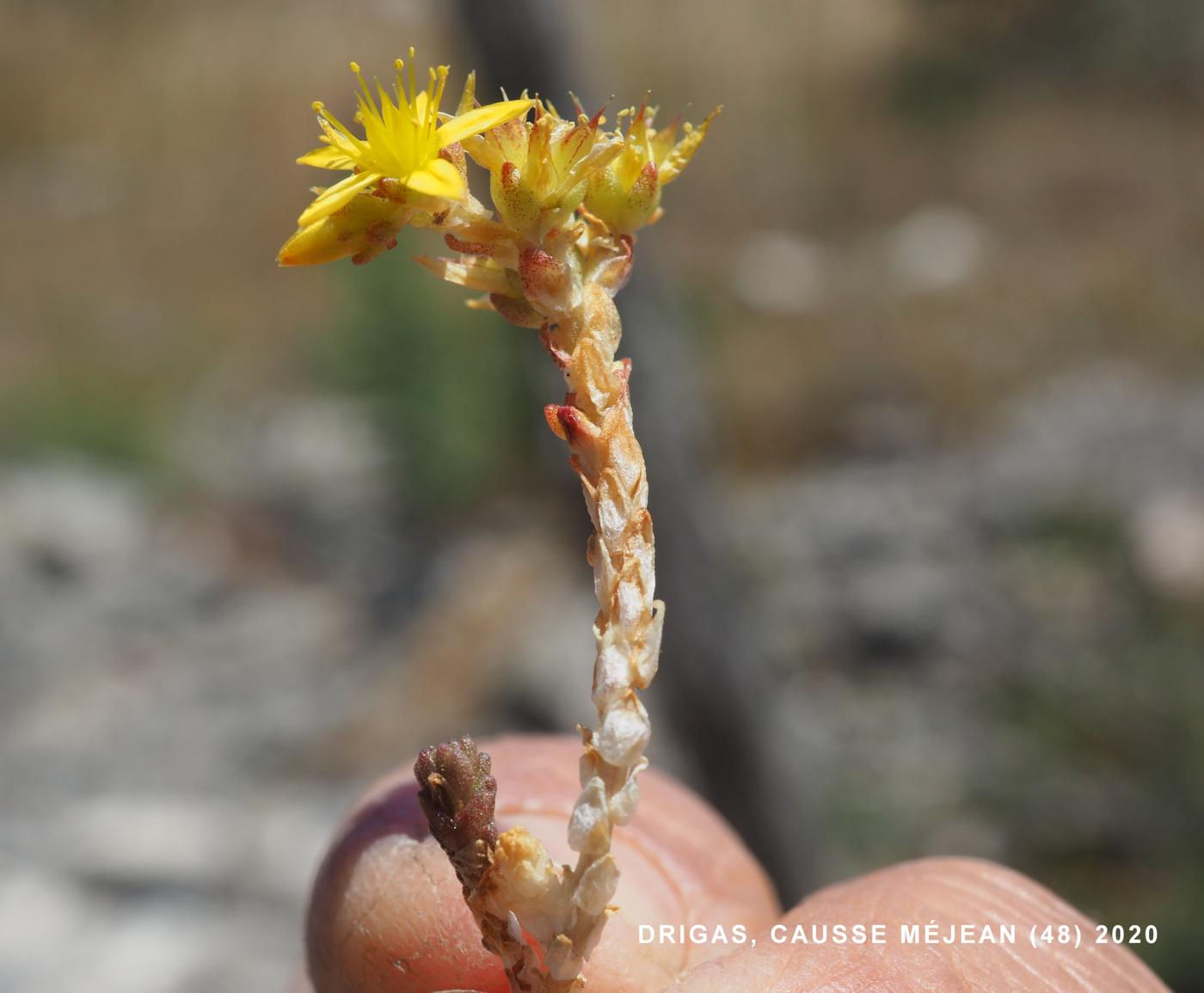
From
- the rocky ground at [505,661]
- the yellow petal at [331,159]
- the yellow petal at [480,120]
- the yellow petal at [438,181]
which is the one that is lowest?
the yellow petal at [438,181]

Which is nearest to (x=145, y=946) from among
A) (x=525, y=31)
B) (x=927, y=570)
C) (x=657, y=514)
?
(x=657, y=514)

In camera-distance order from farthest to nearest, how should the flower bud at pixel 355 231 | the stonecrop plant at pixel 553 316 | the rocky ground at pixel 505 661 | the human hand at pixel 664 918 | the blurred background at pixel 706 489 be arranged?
the rocky ground at pixel 505 661 < the blurred background at pixel 706 489 < the human hand at pixel 664 918 < the flower bud at pixel 355 231 < the stonecrop plant at pixel 553 316

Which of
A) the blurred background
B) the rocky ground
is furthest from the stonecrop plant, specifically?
the rocky ground

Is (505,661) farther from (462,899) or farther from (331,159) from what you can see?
(331,159)

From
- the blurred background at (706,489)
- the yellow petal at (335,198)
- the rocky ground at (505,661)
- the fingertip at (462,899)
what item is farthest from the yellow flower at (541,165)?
the rocky ground at (505,661)

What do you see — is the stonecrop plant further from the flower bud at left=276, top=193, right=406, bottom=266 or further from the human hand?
the human hand

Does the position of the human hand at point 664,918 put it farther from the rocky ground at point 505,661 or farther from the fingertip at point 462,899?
the rocky ground at point 505,661

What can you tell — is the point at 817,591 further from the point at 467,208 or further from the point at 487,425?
the point at 467,208

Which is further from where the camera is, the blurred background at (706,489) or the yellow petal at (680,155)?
the blurred background at (706,489)

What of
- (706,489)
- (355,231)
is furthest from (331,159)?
(706,489)
